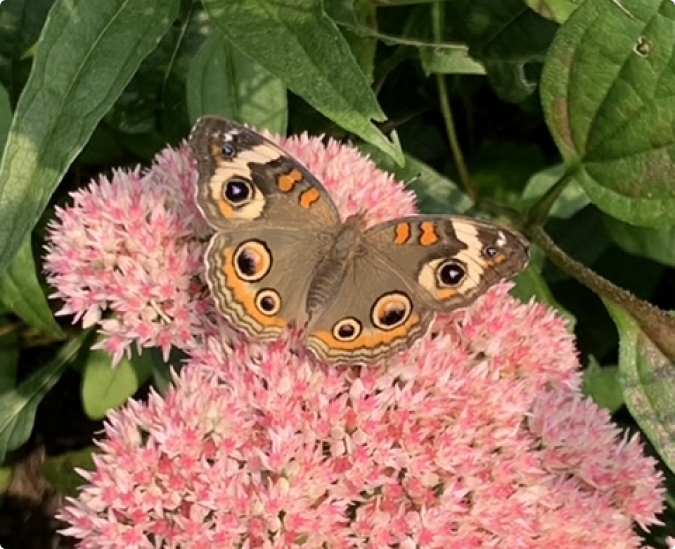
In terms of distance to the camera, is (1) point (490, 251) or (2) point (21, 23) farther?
(2) point (21, 23)

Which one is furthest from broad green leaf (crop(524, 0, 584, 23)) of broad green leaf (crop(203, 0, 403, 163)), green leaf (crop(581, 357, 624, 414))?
green leaf (crop(581, 357, 624, 414))

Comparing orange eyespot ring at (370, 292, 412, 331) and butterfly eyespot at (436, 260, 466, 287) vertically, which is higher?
butterfly eyespot at (436, 260, 466, 287)

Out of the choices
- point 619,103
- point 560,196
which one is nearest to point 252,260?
point 619,103

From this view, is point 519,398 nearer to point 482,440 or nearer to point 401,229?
point 482,440

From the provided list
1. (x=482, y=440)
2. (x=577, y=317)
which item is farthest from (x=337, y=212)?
(x=577, y=317)

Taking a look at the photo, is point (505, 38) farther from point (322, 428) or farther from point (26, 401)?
point (26, 401)

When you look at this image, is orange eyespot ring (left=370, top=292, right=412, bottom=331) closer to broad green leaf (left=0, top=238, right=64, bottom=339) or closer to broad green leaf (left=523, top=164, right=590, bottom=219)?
broad green leaf (left=0, top=238, right=64, bottom=339)
